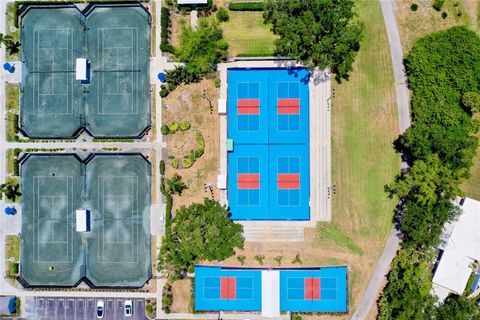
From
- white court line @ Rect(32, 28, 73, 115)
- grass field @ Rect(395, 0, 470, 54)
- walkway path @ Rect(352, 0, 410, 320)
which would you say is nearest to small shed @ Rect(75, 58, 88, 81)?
white court line @ Rect(32, 28, 73, 115)

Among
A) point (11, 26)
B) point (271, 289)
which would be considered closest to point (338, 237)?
point (271, 289)

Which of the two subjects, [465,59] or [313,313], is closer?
[465,59]

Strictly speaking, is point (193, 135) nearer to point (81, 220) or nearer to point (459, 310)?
point (81, 220)

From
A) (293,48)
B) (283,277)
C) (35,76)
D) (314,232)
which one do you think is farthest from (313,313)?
(35,76)

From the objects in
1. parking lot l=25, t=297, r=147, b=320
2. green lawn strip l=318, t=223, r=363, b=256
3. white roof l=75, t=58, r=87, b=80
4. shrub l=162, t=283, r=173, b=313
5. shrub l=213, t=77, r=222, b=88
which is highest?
white roof l=75, t=58, r=87, b=80

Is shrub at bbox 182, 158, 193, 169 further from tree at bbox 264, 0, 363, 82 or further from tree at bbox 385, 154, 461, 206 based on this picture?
tree at bbox 385, 154, 461, 206

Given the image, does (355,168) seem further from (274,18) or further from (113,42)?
(113,42)

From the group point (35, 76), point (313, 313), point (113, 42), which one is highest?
point (113, 42)
